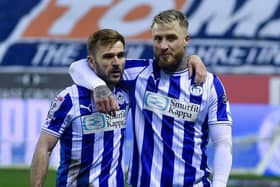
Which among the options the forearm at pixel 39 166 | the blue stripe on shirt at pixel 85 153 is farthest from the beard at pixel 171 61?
the forearm at pixel 39 166

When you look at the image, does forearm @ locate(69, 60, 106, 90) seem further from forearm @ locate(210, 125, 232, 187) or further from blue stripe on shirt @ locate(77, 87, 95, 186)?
forearm @ locate(210, 125, 232, 187)

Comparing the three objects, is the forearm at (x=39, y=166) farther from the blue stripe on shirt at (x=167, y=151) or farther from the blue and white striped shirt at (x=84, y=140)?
the blue stripe on shirt at (x=167, y=151)

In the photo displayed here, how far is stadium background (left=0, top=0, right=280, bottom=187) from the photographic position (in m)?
13.1

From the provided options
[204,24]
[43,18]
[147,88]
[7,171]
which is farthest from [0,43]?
[147,88]

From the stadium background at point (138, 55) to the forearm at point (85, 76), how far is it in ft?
24.7

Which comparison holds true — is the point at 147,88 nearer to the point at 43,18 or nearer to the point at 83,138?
the point at 83,138

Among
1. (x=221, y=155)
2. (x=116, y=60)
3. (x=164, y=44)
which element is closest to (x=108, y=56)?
(x=116, y=60)

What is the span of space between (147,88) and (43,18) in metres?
8.92

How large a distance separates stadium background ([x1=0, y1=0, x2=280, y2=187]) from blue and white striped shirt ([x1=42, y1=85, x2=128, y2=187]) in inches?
303

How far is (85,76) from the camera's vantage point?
17.1ft

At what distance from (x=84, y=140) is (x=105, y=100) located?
0.24 m

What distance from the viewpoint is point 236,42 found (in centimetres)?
1353

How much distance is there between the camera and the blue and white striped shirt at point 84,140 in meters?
5.11

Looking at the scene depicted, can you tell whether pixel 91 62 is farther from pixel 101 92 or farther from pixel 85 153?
pixel 85 153
